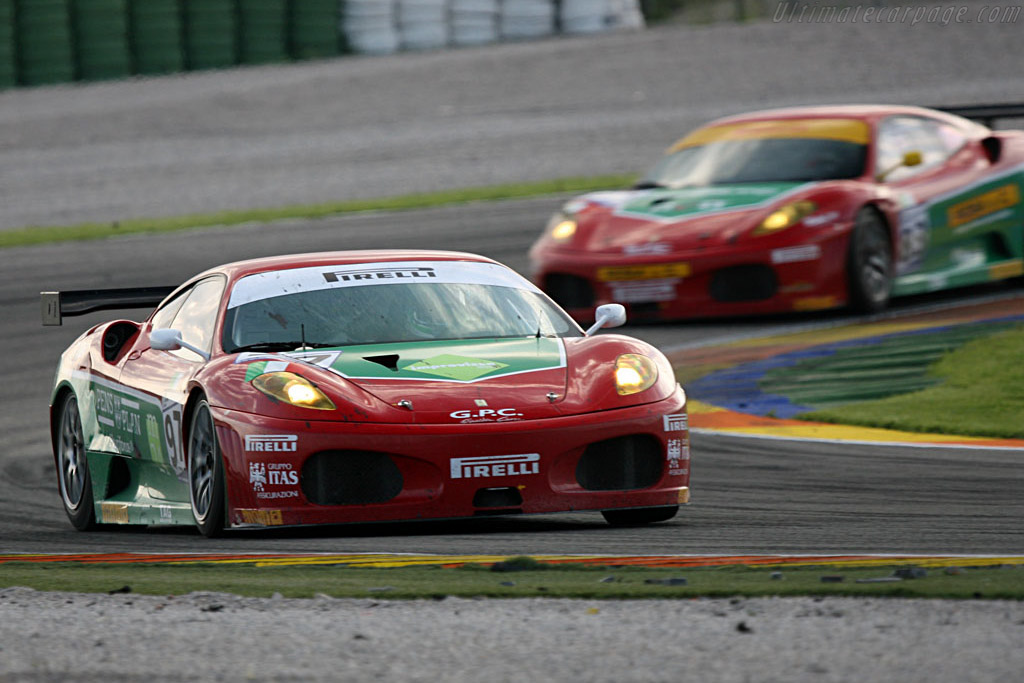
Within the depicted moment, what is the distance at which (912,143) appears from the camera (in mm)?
13211

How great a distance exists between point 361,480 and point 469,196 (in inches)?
521

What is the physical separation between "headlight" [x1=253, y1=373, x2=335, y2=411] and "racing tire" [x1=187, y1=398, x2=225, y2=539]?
23cm

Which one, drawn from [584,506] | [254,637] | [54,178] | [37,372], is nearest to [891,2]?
[54,178]

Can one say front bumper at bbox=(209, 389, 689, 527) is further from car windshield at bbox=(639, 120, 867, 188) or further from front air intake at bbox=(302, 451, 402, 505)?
car windshield at bbox=(639, 120, 867, 188)

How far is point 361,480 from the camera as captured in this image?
6.52m

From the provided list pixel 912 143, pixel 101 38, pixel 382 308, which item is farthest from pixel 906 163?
pixel 101 38

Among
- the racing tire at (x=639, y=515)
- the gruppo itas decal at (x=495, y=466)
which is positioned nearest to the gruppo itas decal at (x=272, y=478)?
the gruppo itas decal at (x=495, y=466)

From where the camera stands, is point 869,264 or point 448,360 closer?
point 448,360

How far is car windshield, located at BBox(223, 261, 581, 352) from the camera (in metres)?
7.23

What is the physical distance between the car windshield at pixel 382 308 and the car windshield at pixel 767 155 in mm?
5527

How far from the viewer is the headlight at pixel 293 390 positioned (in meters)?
6.55

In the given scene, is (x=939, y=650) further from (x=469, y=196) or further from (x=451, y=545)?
(x=469, y=196)

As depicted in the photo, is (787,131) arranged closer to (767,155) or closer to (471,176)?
(767,155)

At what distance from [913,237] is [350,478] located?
708cm
